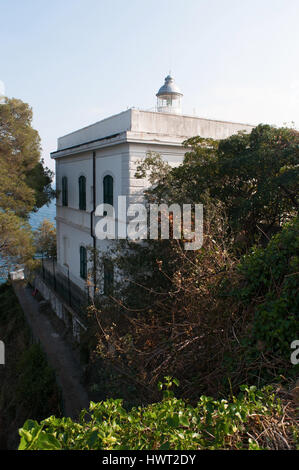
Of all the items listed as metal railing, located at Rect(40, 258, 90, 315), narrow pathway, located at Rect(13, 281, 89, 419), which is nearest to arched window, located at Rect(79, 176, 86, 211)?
metal railing, located at Rect(40, 258, 90, 315)

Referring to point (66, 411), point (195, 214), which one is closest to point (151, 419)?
point (195, 214)

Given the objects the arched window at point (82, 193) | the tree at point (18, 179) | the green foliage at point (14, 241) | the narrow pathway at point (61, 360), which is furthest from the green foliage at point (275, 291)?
the arched window at point (82, 193)

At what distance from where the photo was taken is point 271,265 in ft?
17.7

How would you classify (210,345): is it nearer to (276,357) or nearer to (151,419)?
(276,357)

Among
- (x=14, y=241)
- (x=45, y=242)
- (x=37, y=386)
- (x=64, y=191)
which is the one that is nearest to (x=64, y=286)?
(x=14, y=241)

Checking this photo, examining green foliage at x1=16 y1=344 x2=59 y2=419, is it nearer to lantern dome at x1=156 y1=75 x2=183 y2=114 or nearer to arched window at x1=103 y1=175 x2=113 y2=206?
arched window at x1=103 y1=175 x2=113 y2=206

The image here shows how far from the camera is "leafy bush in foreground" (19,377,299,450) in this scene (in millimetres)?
2471

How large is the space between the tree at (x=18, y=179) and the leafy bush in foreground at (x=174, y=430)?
1154cm

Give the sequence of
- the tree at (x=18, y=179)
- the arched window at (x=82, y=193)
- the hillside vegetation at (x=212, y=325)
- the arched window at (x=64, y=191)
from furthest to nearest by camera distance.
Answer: the arched window at (x=64, y=191), the arched window at (x=82, y=193), the tree at (x=18, y=179), the hillside vegetation at (x=212, y=325)

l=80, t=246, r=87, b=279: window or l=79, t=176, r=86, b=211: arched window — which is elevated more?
l=79, t=176, r=86, b=211: arched window

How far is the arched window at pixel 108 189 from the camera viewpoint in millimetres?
12680

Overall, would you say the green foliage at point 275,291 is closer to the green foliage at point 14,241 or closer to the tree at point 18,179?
the green foliage at point 14,241

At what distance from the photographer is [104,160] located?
13102 mm

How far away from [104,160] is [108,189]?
1097 mm
